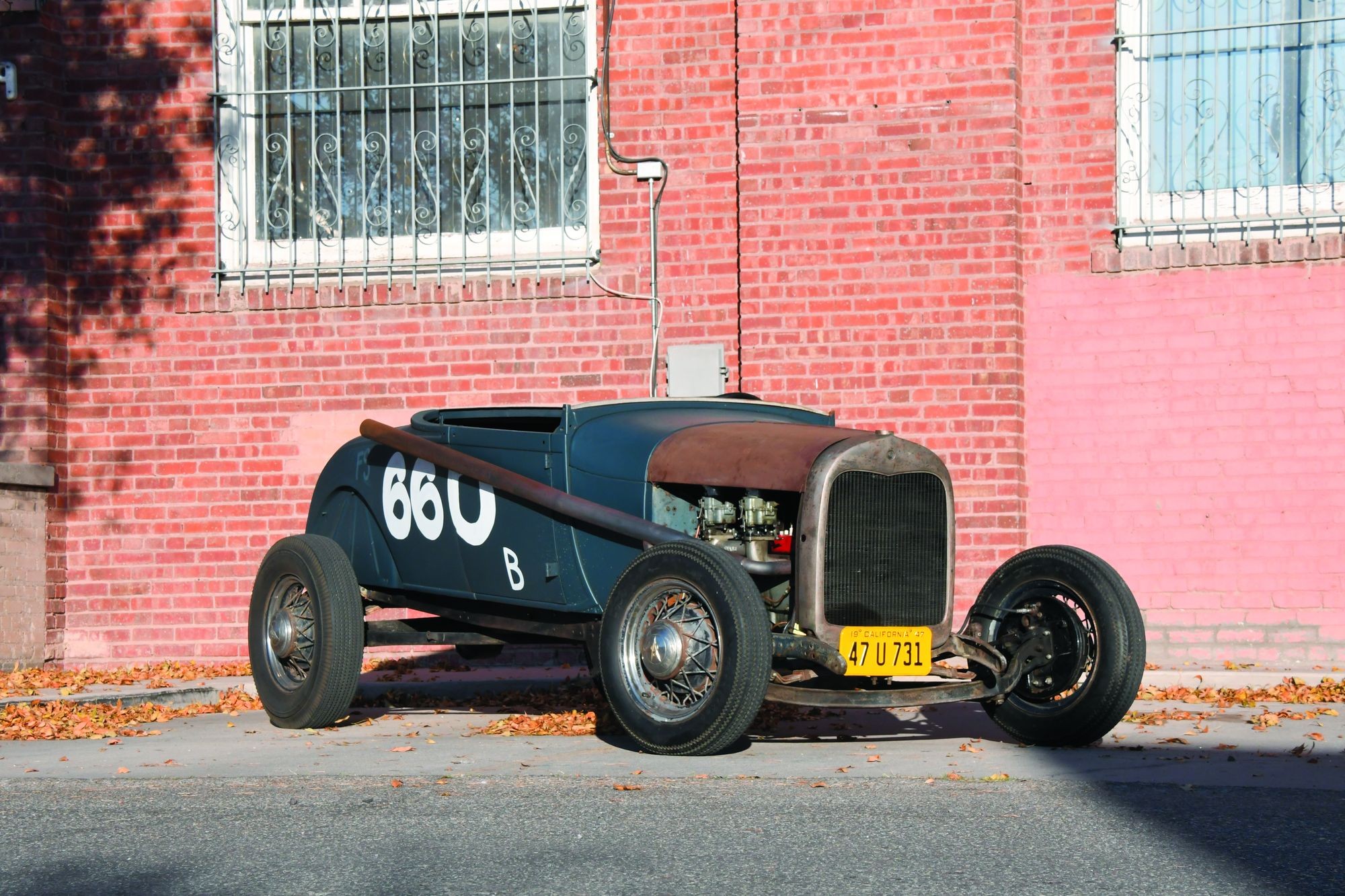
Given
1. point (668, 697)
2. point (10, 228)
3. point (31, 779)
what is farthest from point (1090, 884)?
point (10, 228)

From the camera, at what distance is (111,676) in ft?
34.0

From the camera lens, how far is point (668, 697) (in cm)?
623

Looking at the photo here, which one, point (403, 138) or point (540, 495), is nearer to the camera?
point (540, 495)

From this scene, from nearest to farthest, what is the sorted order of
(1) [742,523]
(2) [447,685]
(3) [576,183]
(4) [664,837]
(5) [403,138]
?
(4) [664,837] < (1) [742,523] < (2) [447,685] < (3) [576,183] < (5) [403,138]

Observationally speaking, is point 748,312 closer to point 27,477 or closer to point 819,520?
point 819,520

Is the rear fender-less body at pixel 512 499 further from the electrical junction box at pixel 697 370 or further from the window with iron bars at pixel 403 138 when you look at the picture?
the window with iron bars at pixel 403 138

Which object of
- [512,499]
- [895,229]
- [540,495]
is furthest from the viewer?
[895,229]

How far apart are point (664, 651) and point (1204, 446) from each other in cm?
509

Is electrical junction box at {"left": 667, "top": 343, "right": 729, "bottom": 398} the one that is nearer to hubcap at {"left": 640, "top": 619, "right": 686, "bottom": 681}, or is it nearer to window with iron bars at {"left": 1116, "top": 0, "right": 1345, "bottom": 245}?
window with iron bars at {"left": 1116, "top": 0, "right": 1345, "bottom": 245}

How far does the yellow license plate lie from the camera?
623cm

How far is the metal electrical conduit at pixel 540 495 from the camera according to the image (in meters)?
6.48

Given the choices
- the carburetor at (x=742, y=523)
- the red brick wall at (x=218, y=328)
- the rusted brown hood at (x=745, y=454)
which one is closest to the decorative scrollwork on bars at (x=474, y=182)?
the red brick wall at (x=218, y=328)

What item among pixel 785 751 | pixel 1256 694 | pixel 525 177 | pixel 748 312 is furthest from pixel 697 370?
pixel 785 751

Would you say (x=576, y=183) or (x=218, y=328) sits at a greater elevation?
(x=576, y=183)
